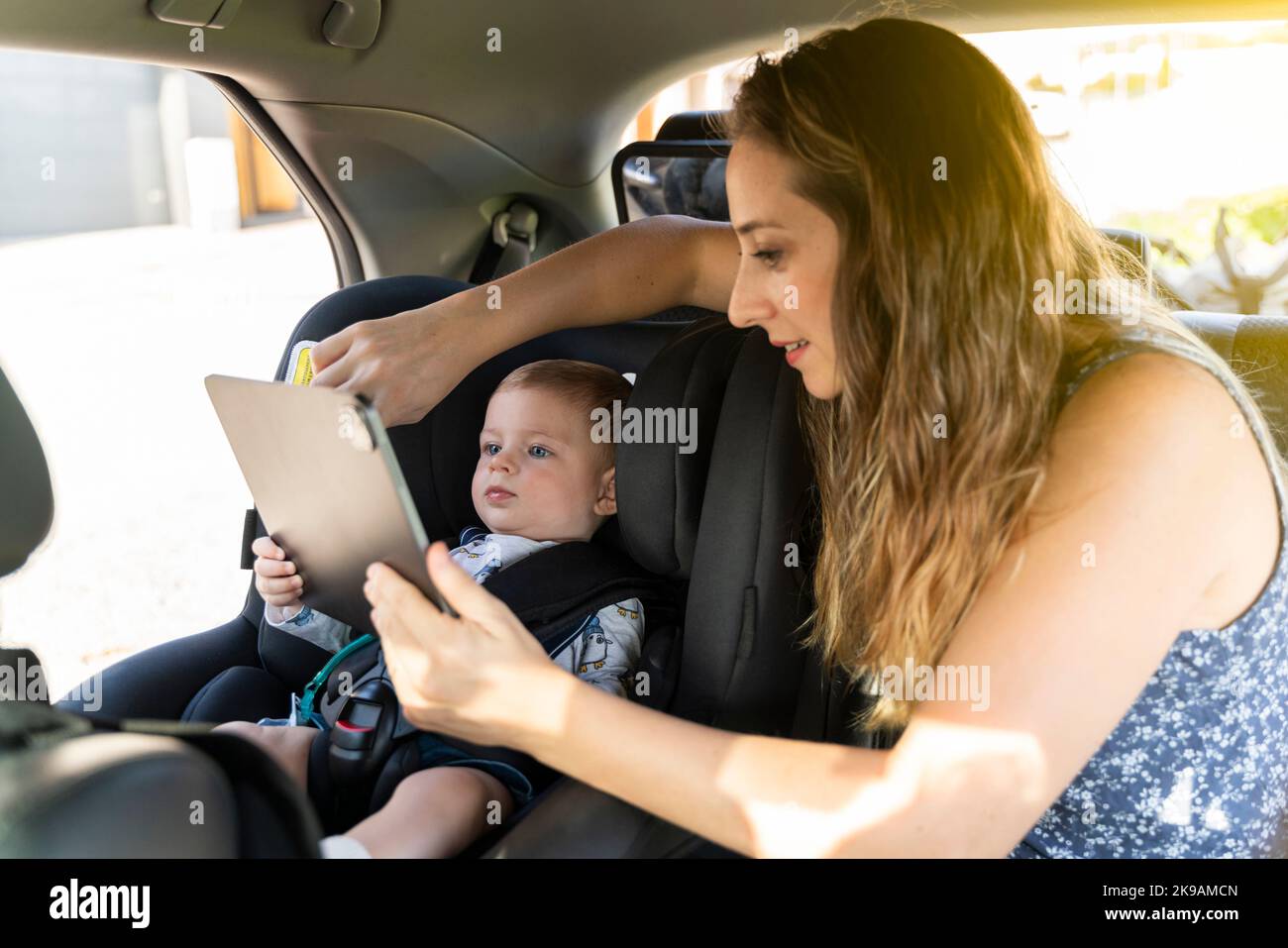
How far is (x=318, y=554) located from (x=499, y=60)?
1.40m

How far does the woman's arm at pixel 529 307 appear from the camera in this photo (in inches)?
62.7

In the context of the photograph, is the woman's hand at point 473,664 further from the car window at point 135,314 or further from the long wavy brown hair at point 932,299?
the car window at point 135,314

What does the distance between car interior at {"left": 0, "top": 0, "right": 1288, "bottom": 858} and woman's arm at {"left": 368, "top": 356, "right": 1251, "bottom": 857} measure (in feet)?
0.70

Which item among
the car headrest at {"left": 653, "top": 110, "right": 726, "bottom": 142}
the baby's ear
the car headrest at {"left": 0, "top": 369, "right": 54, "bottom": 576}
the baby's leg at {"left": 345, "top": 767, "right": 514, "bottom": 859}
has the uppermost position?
the car headrest at {"left": 653, "top": 110, "right": 726, "bottom": 142}

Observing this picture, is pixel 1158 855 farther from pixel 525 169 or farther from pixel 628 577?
pixel 525 169

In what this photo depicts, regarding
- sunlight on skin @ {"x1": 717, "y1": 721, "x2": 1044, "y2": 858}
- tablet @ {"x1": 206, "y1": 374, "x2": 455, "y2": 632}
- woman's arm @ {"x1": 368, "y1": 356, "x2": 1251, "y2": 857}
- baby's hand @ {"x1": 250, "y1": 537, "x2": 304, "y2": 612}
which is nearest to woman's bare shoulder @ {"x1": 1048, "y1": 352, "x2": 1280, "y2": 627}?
woman's arm @ {"x1": 368, "y1": 356, "x2": 1251, "y2": 857}

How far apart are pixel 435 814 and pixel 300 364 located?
812 mm

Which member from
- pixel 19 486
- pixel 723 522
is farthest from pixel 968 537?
pixel 19 486

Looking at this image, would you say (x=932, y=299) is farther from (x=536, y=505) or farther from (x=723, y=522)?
(x=536, y=505)

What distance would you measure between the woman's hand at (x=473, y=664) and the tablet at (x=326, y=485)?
0.02m

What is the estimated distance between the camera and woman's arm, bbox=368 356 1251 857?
1.04 m

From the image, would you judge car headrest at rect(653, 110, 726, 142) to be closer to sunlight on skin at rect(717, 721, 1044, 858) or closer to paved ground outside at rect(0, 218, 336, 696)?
paved ground outside at rect(0, 218, 336, 696)

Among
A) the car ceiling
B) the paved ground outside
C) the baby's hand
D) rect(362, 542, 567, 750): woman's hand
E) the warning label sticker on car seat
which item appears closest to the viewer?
rect(362, 542, 567, 750): woman's hand

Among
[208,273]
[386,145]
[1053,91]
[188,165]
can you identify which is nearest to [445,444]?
[386,145]
